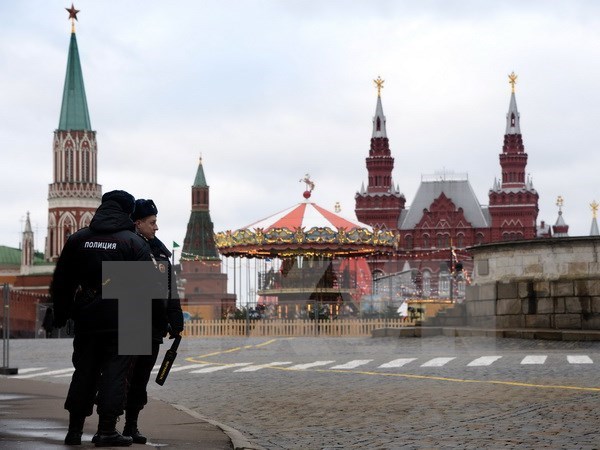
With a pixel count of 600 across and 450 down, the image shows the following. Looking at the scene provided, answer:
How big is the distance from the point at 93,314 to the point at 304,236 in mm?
36443

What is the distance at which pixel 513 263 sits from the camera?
29547mm

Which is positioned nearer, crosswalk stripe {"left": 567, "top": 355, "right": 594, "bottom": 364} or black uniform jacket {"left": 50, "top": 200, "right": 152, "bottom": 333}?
black uniform jacket {"left": 50, "top": 200, "right": 152, "bottom": 333}

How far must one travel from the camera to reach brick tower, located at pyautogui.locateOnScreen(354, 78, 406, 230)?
148 metres

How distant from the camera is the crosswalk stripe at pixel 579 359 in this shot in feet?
63.6


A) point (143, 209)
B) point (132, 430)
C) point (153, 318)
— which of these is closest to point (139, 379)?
point (132, 430)

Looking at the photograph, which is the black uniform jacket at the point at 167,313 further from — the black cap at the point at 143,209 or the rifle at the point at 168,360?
the black cap at the point at 143,209

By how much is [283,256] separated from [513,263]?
2011 centimetres

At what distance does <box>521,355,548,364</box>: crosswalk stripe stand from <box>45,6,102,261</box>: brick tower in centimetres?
12080

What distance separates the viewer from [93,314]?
872cm

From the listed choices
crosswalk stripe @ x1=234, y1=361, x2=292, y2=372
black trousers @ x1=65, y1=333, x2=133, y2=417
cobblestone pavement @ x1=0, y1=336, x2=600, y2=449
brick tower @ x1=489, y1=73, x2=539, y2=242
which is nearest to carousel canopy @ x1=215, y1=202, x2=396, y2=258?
cobblestone pavement @ x1=0, y1=336, x2=600, y2=449

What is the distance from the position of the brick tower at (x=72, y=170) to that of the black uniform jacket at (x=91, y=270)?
432 feet

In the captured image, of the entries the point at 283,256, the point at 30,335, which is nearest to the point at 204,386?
the point at 283,256

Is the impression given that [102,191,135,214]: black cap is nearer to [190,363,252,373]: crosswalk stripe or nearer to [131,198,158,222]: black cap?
[131,198,158,222]: black cap

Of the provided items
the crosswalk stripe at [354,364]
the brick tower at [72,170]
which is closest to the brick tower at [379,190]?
the brick tower at [72,170]
